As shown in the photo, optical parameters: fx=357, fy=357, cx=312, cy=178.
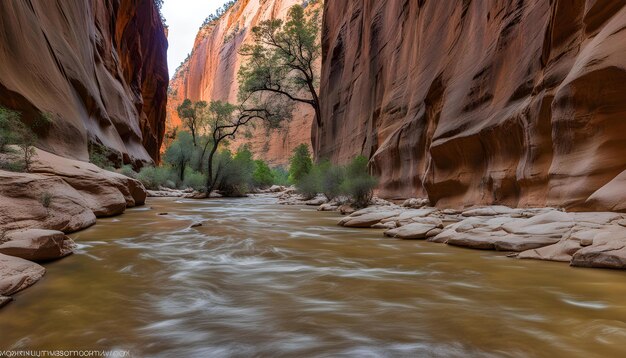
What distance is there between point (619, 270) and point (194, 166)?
31.8m

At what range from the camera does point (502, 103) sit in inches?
321

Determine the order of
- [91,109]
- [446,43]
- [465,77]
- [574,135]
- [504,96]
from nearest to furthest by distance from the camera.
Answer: [574,135] → [504,96] → [465,77] → [446,43] → [91,109]

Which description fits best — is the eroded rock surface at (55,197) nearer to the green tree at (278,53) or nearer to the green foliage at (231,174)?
the green foliage at (231,174)

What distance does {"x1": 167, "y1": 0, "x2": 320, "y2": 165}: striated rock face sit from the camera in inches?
2244

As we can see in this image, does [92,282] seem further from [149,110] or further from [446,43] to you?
[149,110]

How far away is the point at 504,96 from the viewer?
8.20 m

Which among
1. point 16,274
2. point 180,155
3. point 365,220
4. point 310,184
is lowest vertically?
point 16,274

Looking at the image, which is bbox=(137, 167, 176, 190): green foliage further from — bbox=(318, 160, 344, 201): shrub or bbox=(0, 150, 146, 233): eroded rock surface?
bbox=(0, 150, 146, 233): eroded rock surface

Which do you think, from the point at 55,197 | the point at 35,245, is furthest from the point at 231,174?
the point at 35,245

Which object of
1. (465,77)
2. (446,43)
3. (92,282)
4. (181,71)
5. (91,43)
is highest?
(181,71)

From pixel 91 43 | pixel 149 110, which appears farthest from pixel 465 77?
pixel 149 110

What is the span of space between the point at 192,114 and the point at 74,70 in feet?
70.8

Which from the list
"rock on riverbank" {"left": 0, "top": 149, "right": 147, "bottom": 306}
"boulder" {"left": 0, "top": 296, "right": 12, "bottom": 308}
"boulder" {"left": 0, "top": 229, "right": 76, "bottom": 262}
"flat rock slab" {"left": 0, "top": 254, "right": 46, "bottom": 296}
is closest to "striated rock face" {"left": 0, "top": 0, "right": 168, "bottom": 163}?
"rock on riverbank" {"left": 0, "top": 149, "right": 147, "bottom": 306}

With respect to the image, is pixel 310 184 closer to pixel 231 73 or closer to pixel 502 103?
pixel 502 103
